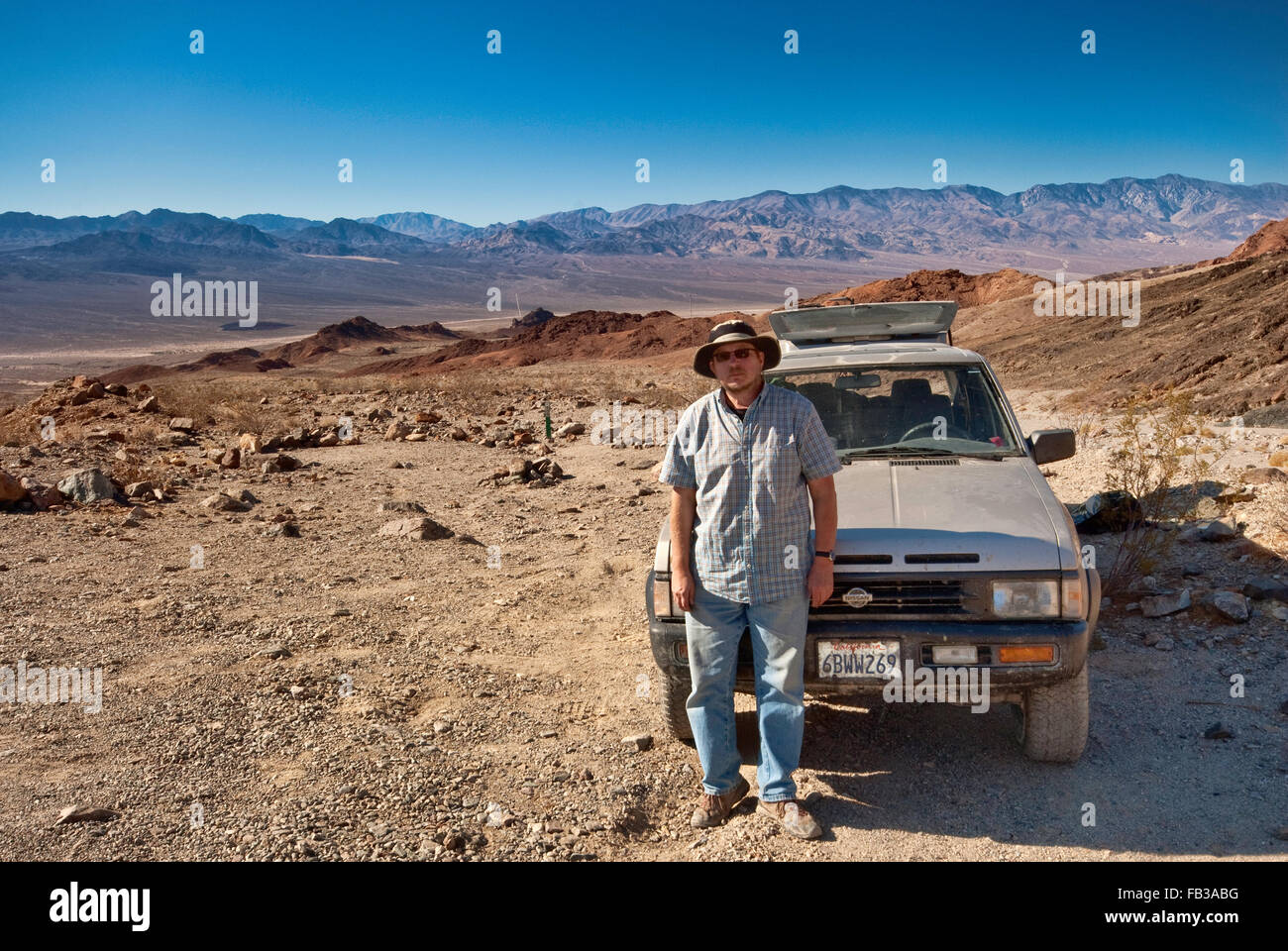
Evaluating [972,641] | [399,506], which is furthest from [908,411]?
[399,506]

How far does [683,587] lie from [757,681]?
1.56 feet

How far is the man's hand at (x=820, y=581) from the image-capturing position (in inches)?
136

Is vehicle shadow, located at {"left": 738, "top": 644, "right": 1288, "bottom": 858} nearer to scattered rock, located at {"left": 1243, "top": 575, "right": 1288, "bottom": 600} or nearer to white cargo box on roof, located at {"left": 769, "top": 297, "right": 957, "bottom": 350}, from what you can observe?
scattered rock, located at {"left": 1243, "top": 575, "right": 1288, "bottom": 600}

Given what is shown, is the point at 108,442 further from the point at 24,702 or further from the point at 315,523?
the point at 24,702

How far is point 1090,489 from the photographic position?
9000 millimetres

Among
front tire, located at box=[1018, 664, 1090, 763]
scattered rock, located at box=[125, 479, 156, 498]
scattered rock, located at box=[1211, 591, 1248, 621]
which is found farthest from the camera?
scattered rock, located at box=[125, 479, 156, 498]

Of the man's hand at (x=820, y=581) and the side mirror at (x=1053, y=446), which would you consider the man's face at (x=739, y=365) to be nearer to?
the man's hand at (x=820, y=581)

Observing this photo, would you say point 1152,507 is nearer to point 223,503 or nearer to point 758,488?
point 758,488

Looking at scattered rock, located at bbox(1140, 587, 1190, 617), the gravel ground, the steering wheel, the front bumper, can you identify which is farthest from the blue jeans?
scattered rock, located at bbox(1140, 587, 1190, 617)

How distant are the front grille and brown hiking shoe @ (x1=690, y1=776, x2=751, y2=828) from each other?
0.79 meters

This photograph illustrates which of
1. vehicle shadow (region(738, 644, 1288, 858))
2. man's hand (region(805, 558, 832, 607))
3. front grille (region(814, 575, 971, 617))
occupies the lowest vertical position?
vehicle shadow (region(738, 644, 1288, 858))

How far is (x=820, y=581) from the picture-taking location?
11.3 ft

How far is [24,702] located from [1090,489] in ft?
28.0

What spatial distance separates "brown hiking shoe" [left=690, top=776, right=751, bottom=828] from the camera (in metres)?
3.69
